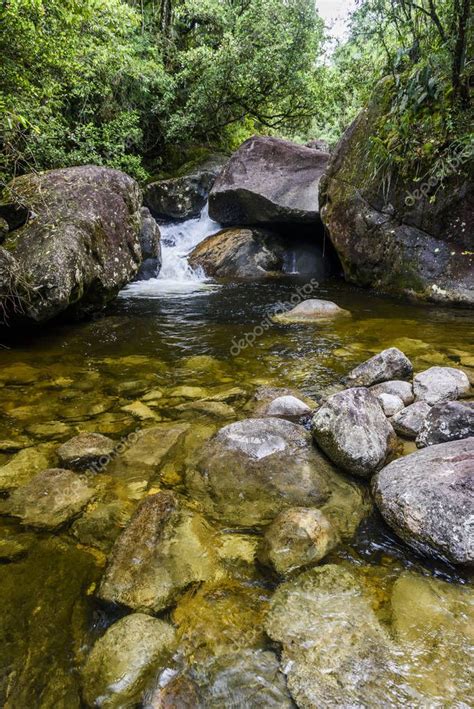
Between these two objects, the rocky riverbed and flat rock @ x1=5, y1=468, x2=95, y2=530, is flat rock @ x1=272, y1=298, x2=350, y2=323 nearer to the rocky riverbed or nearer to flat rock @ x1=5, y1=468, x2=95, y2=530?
the rocky riverbed

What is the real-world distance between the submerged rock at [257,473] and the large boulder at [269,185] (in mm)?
7731

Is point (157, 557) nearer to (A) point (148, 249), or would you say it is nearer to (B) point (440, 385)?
(B) point (440, 385)

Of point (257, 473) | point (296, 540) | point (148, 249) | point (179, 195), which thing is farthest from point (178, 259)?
point (296, 540)

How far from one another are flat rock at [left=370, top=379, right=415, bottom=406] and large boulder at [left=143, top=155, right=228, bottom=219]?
9.99m

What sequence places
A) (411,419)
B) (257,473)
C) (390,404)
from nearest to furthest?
(257,473)
(411,419)
(390,404)

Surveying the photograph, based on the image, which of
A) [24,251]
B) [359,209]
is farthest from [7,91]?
[359,209]

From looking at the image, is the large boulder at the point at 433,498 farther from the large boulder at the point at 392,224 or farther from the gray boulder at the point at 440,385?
the large boulder at the point at 392,224

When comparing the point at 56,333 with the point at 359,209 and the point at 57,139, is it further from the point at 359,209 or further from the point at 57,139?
the point at 57,139

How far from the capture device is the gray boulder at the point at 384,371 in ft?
11.8

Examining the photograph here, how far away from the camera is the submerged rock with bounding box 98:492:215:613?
1.72 m

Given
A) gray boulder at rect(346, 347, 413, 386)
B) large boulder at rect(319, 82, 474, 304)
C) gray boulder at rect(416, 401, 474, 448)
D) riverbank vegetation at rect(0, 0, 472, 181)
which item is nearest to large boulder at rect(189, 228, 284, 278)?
large boulder at rect(319, 82, 474, 304)

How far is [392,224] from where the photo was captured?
7.05 m

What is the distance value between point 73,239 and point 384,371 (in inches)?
151

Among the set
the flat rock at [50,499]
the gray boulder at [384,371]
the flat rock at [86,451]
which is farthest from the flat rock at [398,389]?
the flat rock at [50,499]
